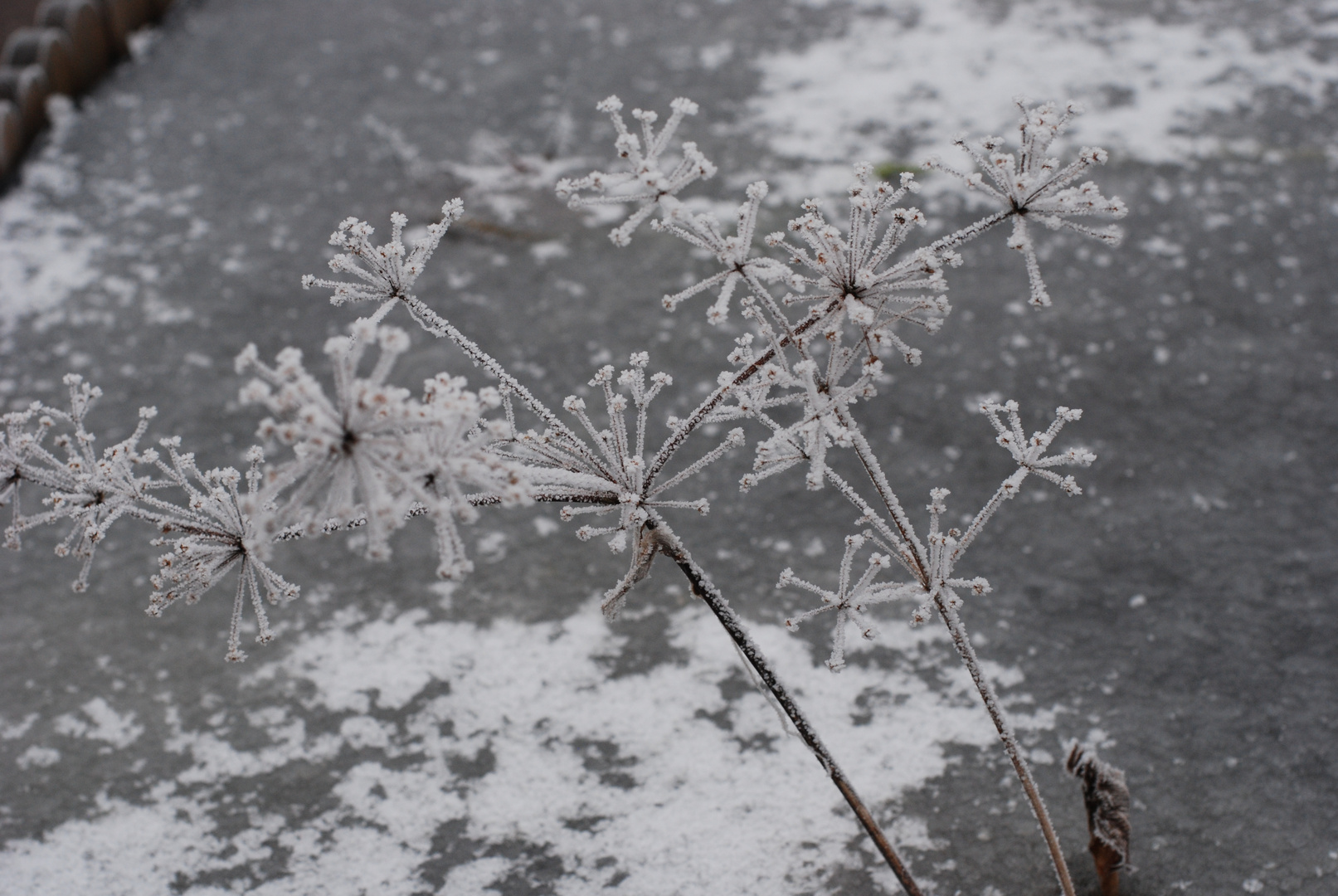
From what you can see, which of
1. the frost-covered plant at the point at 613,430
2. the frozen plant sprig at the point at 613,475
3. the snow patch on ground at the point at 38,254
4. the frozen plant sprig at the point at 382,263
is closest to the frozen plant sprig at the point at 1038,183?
the frost-covered plant at the point at 613,430

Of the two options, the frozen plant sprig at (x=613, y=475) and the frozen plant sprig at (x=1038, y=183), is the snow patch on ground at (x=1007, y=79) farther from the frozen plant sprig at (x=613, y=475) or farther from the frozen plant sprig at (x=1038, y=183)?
the frozen plant sprig at (x=613, y=475)

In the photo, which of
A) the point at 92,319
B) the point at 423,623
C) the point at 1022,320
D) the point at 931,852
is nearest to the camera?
the point at 931,852

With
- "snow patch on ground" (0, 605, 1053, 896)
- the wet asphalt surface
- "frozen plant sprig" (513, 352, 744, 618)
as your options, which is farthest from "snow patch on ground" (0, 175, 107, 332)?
"frozen plant sprig" (513, 352, 744, 618)

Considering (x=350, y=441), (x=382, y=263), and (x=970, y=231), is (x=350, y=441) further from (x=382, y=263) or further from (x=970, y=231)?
(x=970, y=231)

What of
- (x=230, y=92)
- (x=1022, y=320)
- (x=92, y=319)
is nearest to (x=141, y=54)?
(x=230, y=92)

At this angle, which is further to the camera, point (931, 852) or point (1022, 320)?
point (1022, 320)

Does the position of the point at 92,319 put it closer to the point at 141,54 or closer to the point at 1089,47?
the point at 141,54
